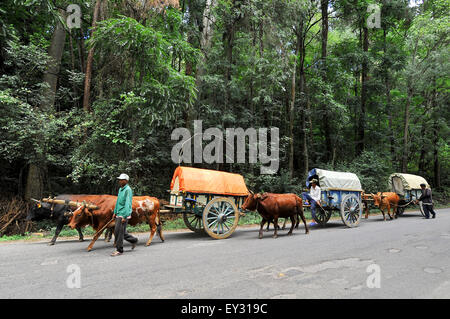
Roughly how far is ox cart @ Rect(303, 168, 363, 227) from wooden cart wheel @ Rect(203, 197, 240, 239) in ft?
11.3

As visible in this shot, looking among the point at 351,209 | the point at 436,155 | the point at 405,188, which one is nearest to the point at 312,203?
the point at 351,209

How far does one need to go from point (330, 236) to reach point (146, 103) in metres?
8.69

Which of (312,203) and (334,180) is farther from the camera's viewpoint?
(334,180)

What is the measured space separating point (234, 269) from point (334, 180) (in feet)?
22.2

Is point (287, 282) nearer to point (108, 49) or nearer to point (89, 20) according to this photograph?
point (108, 49)

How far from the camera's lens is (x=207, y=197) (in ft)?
25.4

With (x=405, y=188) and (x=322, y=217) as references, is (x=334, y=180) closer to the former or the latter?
(x=322, y=217)

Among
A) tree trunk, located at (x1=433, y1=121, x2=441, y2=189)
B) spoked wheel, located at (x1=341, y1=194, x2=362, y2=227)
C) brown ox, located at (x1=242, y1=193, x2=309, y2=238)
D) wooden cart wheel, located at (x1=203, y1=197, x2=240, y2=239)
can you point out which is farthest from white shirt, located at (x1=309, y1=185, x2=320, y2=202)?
tree trunk, located at (x1=433, y1=121, x2=441, y2=189)

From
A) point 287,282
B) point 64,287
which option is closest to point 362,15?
point 287,282

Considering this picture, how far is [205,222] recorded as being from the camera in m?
7.45

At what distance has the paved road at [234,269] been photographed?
373 centimetres

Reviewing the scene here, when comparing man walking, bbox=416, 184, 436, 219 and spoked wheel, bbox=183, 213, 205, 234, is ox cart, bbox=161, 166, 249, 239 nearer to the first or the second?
spoked wheel, bbox=183, 213, 205, 234

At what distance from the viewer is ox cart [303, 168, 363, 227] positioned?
32.2 ft

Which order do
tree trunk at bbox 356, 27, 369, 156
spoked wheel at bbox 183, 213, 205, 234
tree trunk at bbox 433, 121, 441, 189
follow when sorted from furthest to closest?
tree trunk at bbox 433, 121, 441, 189
tree trunk at bbox 356, 27, 369, 156
spoked wheel at bbox 183, 213, 205, 234
